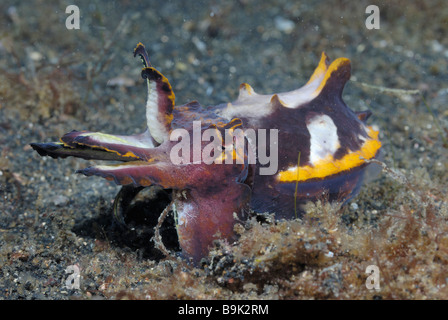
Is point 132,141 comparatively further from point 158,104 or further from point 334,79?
point 334,79

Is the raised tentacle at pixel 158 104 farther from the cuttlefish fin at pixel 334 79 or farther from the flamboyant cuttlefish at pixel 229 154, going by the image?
the cuttlefish fin at pixel 334 79

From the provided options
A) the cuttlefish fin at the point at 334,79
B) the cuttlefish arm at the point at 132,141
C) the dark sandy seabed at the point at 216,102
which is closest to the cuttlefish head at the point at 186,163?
the cuttlefish arm at the point at 132,141

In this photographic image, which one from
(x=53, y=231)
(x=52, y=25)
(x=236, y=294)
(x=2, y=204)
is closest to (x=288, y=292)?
(x=236, y=294)

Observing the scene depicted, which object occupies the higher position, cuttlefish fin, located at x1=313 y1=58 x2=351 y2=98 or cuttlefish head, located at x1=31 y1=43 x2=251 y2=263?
cuttlefish fin, located at x1=313 y1=58 x2=351 y2=98

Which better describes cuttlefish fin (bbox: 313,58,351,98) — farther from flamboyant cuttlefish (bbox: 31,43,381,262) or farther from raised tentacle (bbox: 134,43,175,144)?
raised tentacle (bbox: 134,43,175,144)

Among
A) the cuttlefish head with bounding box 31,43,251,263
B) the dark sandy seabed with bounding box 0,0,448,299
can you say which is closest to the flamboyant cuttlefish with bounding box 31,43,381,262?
the cuttlefish head with bounding box 31,43,251,263
